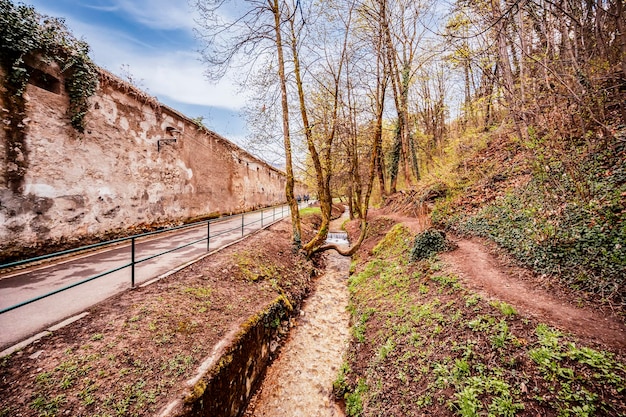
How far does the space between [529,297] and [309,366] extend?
385 cm

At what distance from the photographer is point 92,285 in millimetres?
4484

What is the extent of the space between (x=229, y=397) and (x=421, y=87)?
20.1 metres

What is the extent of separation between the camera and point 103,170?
23.0 ft

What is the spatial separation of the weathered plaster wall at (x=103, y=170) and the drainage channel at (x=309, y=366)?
→ 19.9 feet

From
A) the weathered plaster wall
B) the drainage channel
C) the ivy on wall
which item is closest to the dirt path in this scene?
the drainage channel

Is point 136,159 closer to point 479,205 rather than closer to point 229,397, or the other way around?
point 229,397

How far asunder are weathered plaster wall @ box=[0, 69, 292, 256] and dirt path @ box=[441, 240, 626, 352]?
9110 millimetres

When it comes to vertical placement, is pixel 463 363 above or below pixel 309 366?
above

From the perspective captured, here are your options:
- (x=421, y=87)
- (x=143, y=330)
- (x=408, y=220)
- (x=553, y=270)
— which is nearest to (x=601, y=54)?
(x=553, y=270)

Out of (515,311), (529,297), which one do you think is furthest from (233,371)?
(529,297)

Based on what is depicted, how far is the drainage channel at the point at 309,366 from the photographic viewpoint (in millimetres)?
3807

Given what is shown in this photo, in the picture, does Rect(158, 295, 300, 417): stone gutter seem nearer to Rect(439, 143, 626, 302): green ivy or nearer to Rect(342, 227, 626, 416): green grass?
Rect(342, 227, 626, 416): green grass

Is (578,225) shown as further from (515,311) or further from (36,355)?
(36,355)

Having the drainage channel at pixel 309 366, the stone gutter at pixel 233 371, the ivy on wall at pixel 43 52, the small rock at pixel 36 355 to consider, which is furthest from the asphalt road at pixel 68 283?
the ivy on wall at pixel 43 52
